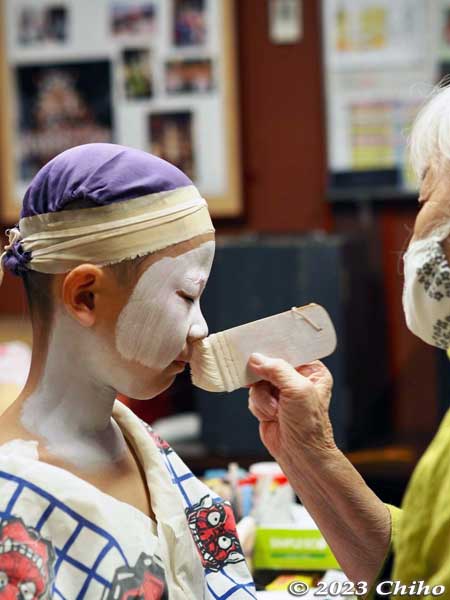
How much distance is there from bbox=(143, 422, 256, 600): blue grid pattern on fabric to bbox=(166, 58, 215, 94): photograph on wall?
2.30 metres

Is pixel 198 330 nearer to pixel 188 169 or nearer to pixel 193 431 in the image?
pixel 193 431

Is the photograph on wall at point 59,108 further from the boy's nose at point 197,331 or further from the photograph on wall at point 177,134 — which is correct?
the boy's nose at point 197,331

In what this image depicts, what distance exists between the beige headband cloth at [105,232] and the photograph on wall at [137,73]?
7.93ft

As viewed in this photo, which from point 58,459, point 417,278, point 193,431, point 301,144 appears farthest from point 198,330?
point 301,144

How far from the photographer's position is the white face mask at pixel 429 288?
1428mm

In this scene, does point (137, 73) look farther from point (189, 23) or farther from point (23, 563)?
point (23, 563)

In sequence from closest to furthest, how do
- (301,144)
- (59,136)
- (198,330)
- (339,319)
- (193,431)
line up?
(198,330) → (339,319) → (193,431) → (301,144) → (59,136)

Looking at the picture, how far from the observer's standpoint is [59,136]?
3.53 metres

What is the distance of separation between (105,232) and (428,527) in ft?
1.85

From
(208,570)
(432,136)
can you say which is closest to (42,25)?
(432,136)

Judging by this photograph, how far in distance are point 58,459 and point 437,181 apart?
0.69 metres

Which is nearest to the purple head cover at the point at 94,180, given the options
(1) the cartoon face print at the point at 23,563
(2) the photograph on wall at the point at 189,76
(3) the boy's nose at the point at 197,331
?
(3) the boy's nose at the point at 197,331

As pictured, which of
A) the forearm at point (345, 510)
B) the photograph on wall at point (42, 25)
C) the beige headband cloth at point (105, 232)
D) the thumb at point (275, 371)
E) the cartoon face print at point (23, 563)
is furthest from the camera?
the photograph on wall at point (42, 25)

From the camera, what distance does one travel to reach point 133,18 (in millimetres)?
3400
